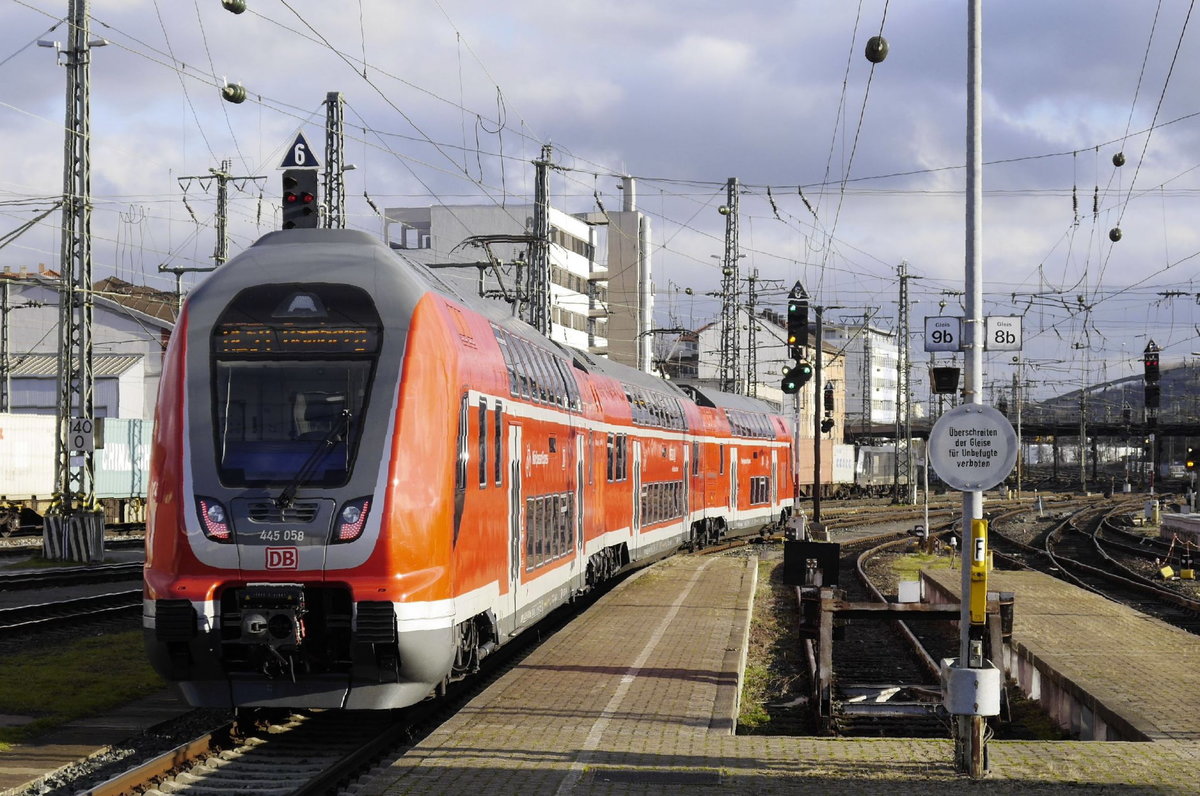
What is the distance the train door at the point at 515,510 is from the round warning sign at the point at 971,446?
5361 mm

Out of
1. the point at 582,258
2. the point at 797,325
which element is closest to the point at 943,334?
the point at 797,325

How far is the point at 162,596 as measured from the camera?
35.1 feet

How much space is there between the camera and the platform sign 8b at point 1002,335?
12.4 meters

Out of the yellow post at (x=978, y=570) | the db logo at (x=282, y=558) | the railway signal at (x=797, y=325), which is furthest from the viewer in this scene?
the railway signal at (x=797, y=325)

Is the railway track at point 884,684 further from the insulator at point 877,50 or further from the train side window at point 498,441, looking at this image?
the insulator at point 877,50

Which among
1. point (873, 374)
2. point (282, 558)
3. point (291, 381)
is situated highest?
point (873, 374)

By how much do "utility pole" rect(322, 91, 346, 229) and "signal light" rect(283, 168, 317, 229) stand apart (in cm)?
1117

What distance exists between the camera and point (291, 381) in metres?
11.0

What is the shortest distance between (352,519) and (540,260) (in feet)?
75.1

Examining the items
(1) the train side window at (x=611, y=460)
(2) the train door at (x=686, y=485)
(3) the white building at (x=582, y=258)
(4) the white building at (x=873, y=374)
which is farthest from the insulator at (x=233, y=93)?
(4) the white building at (x=873, y=374)

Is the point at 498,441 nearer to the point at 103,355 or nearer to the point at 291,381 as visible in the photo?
the point at 291,381

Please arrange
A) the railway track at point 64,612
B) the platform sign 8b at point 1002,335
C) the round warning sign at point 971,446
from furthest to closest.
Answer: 1. the railway track at point 64,612
2. the platform sign 8b at point 1002,335
3. the round warning sign at point 971,446

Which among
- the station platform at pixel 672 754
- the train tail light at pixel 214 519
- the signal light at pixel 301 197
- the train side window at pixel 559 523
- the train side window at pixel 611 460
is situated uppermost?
the signal light at pixel 301 197

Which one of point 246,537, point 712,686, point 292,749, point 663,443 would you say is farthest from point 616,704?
point 663,443
